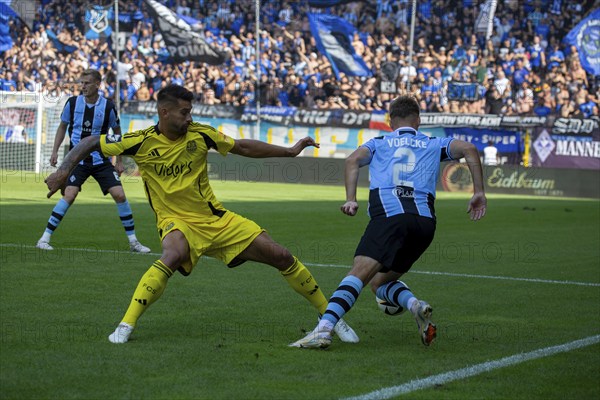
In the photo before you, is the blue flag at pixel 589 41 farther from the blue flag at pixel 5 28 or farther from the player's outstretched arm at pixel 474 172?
the player's outstretched arm at pixel 474 172

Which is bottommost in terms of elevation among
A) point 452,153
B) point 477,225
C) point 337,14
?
point 477,225

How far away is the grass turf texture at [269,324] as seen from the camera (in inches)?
213

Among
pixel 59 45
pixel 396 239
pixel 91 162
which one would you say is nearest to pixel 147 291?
pixel 396 239

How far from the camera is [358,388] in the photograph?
530cm

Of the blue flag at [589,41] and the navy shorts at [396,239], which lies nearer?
the navy shorts at [396,239]

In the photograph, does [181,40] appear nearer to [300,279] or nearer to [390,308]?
[300,279]

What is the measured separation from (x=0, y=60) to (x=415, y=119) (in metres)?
34.1

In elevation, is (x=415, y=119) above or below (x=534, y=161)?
above

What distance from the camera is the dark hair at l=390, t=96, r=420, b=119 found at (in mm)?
6773

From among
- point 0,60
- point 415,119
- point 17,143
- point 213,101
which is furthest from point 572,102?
point 415,119

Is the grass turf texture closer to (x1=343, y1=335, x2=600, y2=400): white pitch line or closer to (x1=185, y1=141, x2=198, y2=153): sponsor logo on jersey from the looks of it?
(x1=343, y1=335, x2=600, y2=400): white pitch line

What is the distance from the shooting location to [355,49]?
1337 inches

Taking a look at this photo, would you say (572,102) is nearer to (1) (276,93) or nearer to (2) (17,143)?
(1) (276,93)

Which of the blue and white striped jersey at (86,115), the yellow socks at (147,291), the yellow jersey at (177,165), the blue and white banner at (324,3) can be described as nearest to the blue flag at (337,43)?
the blue and white banner at (324,3)
